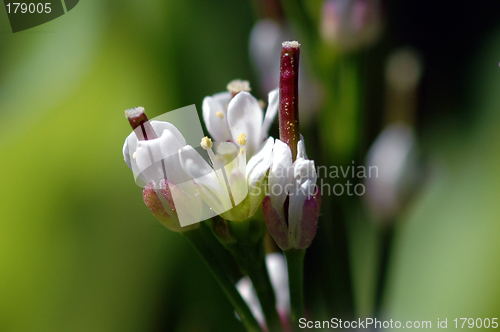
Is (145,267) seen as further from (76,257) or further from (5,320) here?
(5,320)

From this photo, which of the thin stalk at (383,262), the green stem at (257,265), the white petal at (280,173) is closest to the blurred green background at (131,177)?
the thin stalk at (383,262)

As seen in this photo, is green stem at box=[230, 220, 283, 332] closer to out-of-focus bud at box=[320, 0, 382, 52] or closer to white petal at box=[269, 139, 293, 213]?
white petal at box=[269, 139, 293, 213]

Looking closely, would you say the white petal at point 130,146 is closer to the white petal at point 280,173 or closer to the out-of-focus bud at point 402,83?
the white petal at point 280,173

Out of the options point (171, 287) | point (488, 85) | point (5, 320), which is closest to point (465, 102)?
point (488, 85)

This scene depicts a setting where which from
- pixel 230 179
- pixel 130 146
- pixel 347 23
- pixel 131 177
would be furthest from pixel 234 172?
pixel 347 23

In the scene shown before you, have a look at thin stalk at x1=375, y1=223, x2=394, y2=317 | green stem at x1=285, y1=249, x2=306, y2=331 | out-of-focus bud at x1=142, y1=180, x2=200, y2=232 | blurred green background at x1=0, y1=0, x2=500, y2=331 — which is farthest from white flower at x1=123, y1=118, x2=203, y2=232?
thin stalk at x1=375, y1=223, x2=394, y2=317

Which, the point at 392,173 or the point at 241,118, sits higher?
the point at 241,118

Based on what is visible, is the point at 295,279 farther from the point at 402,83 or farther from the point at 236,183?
the point at 402,83
